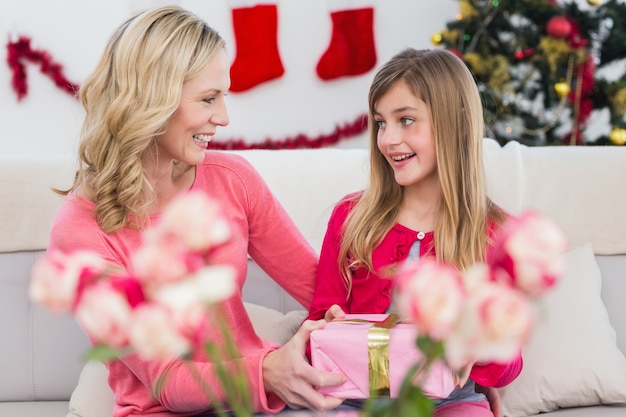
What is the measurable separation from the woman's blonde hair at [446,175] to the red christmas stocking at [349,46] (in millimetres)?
2048

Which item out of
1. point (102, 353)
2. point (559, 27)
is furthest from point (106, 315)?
point (559, 27)

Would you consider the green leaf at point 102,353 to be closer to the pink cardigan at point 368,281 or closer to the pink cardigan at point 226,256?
the pink cardigan at point 226,256

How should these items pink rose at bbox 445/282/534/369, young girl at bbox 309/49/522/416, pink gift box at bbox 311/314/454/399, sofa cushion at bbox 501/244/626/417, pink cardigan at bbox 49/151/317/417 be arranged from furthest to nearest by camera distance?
sofa cushion at bbox 501/244/626/417 → young girl at bbox 309/49/522/416 → pink cardigan at bbox 49/151/317/417 → pink gift box at bbox 311/314/454/399 → pink rose at bbox 445/282/534/369

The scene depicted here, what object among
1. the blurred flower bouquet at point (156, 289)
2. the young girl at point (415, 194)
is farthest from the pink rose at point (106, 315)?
the young girl at point (415, 194)

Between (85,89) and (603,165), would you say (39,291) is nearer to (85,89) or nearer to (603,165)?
(85,89)

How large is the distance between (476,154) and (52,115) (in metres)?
2.62

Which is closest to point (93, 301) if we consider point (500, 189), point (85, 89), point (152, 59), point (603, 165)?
point (152, 59)

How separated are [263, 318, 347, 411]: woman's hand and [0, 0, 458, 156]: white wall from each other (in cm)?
246

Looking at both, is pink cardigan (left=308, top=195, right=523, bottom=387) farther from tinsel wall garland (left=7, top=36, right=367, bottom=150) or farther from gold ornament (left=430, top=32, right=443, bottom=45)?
tinsel wall garland (left=7, top=36, right=367, bottom=150)

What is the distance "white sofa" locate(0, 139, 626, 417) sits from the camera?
7.45 ft

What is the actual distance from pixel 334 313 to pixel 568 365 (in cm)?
69

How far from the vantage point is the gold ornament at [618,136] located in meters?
3.55

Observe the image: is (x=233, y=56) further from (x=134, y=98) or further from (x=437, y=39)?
(x=134, y=98)

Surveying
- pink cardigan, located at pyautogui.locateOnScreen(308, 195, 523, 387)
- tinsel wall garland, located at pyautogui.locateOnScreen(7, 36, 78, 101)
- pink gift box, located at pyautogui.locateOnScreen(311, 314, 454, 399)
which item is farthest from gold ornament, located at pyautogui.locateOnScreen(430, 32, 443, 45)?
pink gift box, located at pyautogui.locateOnScreen(311, 314, 454, 399)
